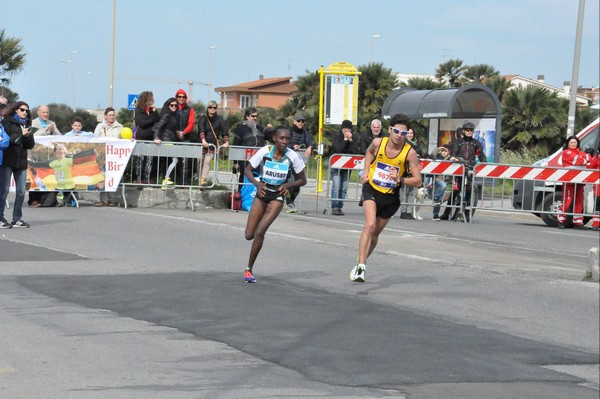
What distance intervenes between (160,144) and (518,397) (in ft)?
50.4

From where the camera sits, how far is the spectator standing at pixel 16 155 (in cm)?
1656

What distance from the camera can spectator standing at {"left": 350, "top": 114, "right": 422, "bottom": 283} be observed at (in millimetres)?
11930

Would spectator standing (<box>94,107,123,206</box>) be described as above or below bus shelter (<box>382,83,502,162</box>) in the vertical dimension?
below

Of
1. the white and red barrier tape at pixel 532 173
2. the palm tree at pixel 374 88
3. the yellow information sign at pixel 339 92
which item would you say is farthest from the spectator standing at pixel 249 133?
the palm tree at pixel 374 88

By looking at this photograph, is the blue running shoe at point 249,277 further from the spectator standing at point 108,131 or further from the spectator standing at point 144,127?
the spectator standing at point 108,131

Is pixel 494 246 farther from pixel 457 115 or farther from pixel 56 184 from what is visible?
pixel 457 115

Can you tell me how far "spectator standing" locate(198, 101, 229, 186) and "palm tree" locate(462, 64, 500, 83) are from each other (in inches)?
Result: 1436

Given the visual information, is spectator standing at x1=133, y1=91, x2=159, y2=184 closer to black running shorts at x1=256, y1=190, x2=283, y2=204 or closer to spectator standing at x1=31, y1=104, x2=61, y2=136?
spectator standing at x1=31, y1=104, x2=61, y2=136

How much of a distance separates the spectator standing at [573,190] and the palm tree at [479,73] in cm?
3495

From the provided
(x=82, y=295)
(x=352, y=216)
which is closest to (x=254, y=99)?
(x=352, y=216)

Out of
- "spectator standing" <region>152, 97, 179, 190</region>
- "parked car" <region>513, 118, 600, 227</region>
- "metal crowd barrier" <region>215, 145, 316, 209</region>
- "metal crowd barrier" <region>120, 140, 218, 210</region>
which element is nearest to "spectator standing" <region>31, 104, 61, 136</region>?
"metal crowd barrier" <region>120, 140, 218, 210</region>

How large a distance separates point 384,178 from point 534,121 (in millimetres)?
35603

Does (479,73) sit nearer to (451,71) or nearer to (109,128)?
(451,71)

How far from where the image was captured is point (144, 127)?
21812 millimetres
